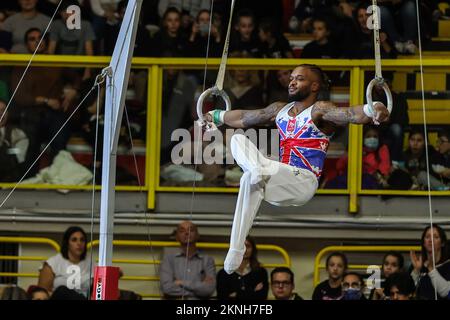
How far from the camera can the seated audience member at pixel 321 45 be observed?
13.7 meters

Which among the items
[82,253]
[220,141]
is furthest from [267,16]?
[82,253]

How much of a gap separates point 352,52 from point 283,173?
122 inches

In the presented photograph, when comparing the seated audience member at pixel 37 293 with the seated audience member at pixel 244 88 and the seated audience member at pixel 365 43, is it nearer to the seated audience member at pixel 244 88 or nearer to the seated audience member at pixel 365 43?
the seated audience member at pixel 244 88

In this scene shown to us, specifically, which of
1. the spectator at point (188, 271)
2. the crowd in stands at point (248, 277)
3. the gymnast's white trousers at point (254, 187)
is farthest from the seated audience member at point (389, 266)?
the gymnast's white trousers at point (254, 187)

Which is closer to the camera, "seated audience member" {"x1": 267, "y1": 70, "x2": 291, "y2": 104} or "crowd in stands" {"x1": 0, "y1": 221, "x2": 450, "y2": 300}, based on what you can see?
"crowd in stands" {"x1": 0, "y1": 221, "x2": 450, "y2": 300}

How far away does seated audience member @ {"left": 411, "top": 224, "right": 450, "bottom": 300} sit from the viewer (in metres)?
12.5

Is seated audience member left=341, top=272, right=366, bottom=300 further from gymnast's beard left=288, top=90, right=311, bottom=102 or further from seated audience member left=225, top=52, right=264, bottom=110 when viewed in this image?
gymnast's beard left=288, top=90, right=311, bottom=102

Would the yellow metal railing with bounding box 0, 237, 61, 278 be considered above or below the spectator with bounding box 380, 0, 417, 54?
below

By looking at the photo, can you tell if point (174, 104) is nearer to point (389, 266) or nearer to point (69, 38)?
point (69, 38)

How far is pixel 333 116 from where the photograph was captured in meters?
10.8

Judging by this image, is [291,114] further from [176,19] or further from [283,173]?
[176,19]

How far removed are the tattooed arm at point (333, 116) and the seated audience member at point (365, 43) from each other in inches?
108

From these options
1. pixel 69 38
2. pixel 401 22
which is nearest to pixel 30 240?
pixel 69 38

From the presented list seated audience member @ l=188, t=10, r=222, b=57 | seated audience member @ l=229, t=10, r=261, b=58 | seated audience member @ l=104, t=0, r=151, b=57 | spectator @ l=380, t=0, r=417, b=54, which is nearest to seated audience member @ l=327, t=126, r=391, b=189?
spectator @ l=380, t=0, r=417, b=54
